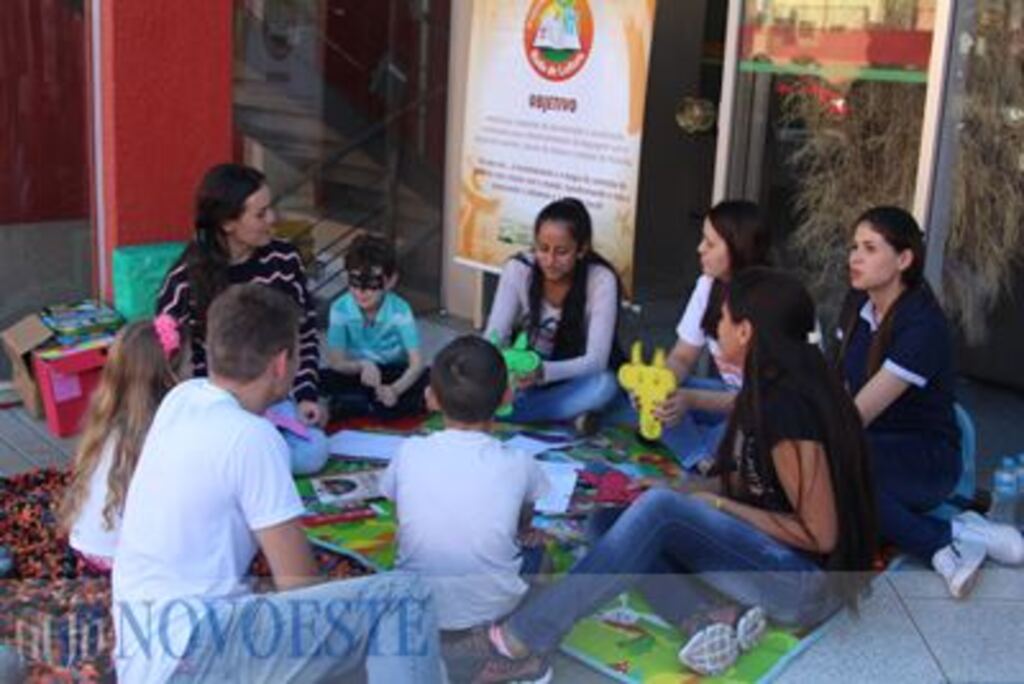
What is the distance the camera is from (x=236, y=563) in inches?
98.1

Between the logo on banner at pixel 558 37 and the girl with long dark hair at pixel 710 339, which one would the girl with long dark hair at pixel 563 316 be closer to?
the girl with long dark hair at pixel 710 339

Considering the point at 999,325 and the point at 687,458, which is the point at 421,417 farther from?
the point at 999,325

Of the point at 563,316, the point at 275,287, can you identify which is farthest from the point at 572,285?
the point at 275,287

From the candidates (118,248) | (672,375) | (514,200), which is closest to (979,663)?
(672,375)

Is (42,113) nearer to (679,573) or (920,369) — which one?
(679,573)

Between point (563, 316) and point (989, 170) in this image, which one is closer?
point (563, 316)

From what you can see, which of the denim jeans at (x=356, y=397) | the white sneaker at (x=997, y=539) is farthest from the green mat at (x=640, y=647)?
the denim jeans at (x=356, y=397)

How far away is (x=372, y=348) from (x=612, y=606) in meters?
1.79

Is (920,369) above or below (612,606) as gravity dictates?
above

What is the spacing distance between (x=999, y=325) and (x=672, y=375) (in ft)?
6.44

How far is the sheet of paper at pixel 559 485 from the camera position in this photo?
3879mm

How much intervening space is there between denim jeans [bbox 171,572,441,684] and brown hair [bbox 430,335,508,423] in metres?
0.47

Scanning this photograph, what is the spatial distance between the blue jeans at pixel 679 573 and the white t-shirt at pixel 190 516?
0.75m

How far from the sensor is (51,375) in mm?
4695
